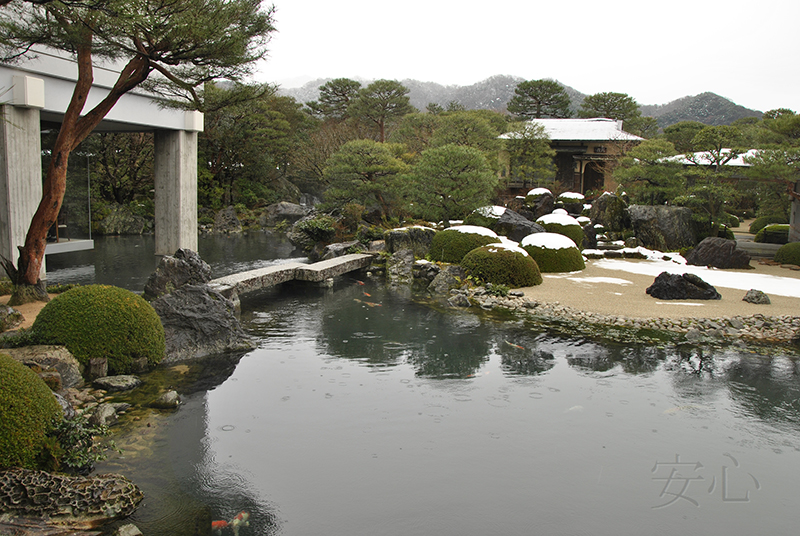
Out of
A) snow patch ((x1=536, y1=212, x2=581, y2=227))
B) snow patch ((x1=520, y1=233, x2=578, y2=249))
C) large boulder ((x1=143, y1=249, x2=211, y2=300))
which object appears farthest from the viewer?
snow patch ((x1=536, y1=212, x2=581, y2=227))

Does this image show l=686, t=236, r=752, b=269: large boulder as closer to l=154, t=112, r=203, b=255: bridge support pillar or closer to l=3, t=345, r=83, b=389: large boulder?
l=154, t=112, r=203, b=255: bridge support pillar

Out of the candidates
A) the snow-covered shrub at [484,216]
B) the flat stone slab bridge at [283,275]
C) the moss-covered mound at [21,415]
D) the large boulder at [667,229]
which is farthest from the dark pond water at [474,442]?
the large boulder at [667,229]

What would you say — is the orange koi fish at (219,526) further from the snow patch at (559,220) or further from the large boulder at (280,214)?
the large boulder at (280,214)

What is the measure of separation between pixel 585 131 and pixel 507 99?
78.0 m

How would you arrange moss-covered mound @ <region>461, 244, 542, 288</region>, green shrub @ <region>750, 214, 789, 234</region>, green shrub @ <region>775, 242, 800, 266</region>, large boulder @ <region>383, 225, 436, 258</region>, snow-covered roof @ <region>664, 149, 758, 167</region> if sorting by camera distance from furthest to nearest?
green shrub @ <region>750, 214, 789, 234</region> → snow-covered roof @ <region>664, 149, 758, 167</region> → large boulder @ <region>383, 225, 436, 258</region> → green shrub @ <region>775, 242, 800, 266</region> → moss-covered mound @ <region>461, 244, 542, 288</region>

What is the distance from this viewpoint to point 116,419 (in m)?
5.15

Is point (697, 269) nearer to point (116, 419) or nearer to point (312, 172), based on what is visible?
point (116, 419)

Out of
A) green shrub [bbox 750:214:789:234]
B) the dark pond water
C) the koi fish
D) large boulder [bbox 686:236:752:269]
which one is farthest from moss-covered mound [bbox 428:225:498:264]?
green shrub [bbox 750:214:789:234]

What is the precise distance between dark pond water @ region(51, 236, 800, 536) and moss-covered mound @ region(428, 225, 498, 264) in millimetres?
6118

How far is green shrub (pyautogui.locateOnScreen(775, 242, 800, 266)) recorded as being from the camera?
1505 cm

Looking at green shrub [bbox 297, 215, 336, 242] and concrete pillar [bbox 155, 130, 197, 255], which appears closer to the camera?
concrete pillar [bbox 155, 130, 197, 255]

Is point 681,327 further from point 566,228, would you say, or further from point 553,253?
point 566,228

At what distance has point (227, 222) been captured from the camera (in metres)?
26.0

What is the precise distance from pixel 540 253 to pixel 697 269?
14.0 feet
